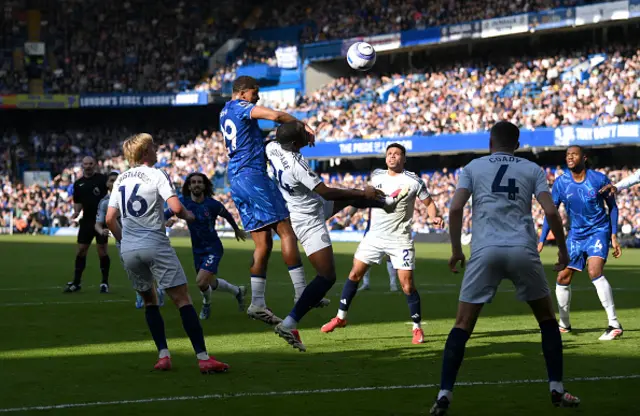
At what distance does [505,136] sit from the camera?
25.3ft

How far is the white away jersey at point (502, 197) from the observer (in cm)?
751

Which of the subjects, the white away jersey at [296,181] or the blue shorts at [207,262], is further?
the blue shorts at [207,262]

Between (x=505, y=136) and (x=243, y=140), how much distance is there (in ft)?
13.3

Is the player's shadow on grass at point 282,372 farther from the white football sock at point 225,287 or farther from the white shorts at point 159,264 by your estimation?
the white football sock at point 225,287

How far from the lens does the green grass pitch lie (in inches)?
309

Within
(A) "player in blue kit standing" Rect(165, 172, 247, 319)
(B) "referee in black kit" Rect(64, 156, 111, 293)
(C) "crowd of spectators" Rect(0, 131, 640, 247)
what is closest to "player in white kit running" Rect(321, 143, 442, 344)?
(A) "player in blue kit standing" Rect(165, 172, 247, 319)

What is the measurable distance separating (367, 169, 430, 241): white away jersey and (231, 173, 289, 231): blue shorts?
201 centimetres

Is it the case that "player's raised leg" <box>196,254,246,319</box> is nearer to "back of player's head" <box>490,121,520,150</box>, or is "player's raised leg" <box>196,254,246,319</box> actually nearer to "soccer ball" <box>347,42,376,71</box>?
"soccer ball" <box>347,42,376,71</box>

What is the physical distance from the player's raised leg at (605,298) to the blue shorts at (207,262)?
510 centimetres

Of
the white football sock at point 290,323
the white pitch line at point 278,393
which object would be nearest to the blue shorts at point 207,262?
the white football sock at point 290,323

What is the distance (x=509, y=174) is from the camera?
7.57m

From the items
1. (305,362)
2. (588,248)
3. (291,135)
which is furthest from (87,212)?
(588,248)

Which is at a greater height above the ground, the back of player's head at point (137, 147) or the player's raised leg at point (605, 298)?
the back of player's head at point (137, 147)

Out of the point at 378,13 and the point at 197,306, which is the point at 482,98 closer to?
the point at 378,13
